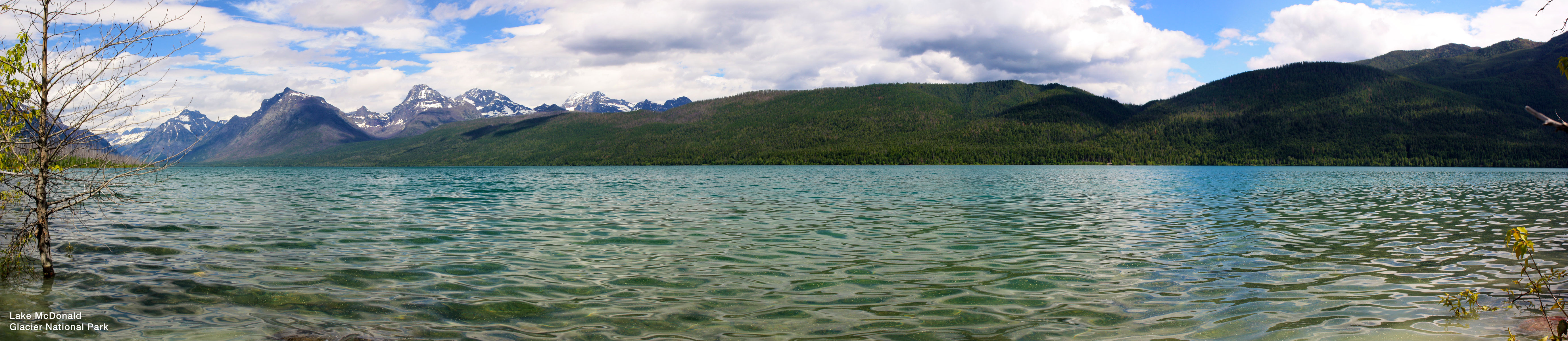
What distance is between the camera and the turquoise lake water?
9.41 metres

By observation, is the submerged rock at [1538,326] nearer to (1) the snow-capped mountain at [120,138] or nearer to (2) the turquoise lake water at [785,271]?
(2) the turquoise lake water at [785,271]

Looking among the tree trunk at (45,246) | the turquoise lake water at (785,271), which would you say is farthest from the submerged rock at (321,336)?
the tree trunk at (45,246)

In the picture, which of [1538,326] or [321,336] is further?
[1538,326]

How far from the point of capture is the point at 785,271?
45.9 ft

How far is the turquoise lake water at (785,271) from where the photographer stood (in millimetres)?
9414

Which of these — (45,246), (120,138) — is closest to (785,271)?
(120,138)

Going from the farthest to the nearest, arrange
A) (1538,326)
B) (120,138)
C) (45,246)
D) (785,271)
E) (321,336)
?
(785,271) < (45,246) < (120,138) < (1538,326) < (321,336)

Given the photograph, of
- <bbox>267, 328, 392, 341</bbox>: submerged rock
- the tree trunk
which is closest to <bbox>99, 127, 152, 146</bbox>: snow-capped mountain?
the tree trunk

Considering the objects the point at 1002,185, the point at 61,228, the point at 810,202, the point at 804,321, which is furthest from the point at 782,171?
the point at 804,321

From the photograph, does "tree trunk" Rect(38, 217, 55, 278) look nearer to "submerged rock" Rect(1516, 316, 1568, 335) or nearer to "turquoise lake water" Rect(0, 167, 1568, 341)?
"turquoise lake water" Rect(0, 167, 1568, 341)

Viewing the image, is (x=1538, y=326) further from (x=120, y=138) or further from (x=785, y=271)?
(x=120, y=138)

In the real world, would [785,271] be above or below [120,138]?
below

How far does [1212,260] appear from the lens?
49.7 feet

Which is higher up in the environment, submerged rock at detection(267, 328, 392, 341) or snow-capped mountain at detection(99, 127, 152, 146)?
snow-capped mountain at detection(99, 127, 152, 146)
